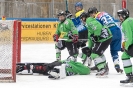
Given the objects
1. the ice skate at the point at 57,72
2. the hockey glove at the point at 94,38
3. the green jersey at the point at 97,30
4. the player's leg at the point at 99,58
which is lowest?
the ice skate at the point at 57,72

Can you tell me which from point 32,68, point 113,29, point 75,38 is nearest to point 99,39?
point 113,29

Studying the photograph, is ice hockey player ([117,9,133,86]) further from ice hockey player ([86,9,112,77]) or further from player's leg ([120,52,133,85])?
ice hockey player ([86,9,112,77])

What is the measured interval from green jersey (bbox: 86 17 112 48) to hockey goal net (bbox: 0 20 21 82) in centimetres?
134

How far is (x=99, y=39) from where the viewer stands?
7.23 metres

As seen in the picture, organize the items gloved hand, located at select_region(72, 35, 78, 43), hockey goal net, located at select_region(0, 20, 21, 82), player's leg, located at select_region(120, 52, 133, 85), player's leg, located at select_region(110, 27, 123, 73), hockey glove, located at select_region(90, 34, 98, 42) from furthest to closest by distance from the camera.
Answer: gloved hand, located at select_region(72, 35, 78, 43), player's leg, located at select_region(110, 27, 123, 73), hockey glove, located at select_region(90, 34, 98, 42), hockey goal net, located at select_region(0, 20, 21, 82), player's leg, located at select_region(120, 52, 133, 85)

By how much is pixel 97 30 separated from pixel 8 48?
1.58 metres

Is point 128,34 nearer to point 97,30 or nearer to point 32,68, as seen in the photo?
point 97,30

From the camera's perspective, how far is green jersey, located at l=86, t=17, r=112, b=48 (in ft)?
23.3

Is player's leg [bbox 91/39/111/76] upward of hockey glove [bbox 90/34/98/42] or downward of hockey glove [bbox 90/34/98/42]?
downward

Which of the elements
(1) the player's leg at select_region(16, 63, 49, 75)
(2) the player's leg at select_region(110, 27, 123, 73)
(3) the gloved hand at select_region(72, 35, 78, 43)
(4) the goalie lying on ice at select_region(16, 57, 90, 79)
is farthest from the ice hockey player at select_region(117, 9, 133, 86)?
(3) the gloved hand at select_region(72, 35, 78, 43)

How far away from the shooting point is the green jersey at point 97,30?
23.3ft

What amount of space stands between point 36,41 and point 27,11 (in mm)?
4626

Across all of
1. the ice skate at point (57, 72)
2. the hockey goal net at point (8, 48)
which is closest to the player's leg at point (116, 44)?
the ice skate at point (57, 72)

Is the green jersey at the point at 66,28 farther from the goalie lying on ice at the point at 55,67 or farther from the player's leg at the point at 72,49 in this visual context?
the goalie lying on ice at the point at 55,67
